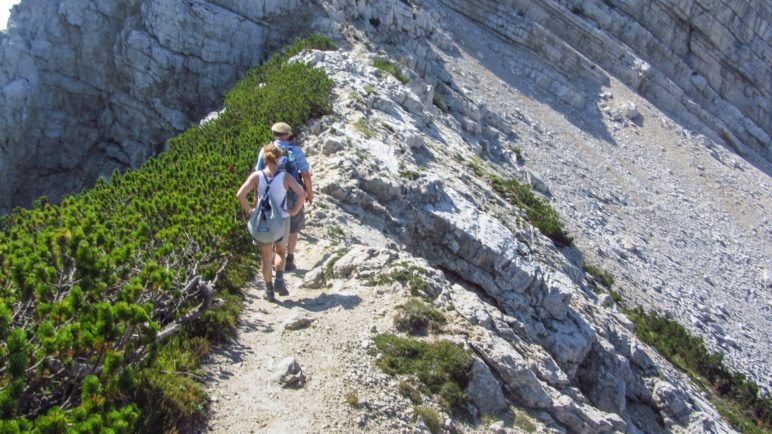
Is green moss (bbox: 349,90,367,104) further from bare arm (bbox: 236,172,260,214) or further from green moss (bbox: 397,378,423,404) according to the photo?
green moss (bbox: 397,378,423,404)

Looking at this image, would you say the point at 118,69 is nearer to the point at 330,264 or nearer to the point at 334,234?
the point at 334,234

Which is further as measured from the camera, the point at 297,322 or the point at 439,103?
the point at 439,103

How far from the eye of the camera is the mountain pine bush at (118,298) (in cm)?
497

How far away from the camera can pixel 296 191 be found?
29.7 ft

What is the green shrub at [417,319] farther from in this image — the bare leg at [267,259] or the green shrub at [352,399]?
the bare leg at [267,259]

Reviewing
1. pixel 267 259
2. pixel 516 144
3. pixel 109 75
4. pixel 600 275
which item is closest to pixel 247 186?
pixel 267 259

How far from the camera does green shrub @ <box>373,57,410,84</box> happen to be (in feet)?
75.4

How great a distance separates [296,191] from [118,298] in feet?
11.2

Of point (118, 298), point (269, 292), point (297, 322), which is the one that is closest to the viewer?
point (118, 298)

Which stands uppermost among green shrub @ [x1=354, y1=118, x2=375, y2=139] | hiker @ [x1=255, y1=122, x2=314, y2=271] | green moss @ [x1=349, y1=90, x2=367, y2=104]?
hiker @ [x1=255, y1=122, x2=314, y2=271]

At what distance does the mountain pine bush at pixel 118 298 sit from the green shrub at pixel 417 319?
7.73ft

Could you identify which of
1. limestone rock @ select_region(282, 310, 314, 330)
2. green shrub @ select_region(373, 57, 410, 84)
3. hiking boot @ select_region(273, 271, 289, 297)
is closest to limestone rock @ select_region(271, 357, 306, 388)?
limestone rock @ select_region(282, 310, 314, 330)

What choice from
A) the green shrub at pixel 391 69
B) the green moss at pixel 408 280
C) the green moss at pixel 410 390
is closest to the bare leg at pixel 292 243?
the green moss at pixel 408 280

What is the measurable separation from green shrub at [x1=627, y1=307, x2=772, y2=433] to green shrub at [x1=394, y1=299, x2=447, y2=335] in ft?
34.4
